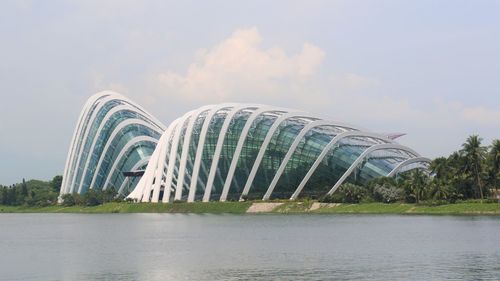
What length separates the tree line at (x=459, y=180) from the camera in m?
93.5

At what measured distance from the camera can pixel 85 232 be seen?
79.2 meters

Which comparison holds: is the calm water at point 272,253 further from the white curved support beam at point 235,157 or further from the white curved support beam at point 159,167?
the white curved support beam at point 159,167

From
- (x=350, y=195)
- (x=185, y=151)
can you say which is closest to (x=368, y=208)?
(x=350, y=195)

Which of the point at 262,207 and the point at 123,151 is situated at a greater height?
the point at 123,151

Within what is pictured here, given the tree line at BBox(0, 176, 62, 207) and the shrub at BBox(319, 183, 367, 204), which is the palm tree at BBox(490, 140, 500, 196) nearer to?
the shrub at BBox(319, 183, 367, 204)

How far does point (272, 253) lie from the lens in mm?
49656

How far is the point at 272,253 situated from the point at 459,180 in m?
51.8

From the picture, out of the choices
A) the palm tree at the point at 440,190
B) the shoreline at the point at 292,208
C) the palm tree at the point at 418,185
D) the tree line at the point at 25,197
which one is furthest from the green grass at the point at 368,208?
the tree line at the point at 25,197

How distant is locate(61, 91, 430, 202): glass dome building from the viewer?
127 metres

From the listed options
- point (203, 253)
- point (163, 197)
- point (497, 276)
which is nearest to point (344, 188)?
point (163, 197)

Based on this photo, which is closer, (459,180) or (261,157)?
(459,180)

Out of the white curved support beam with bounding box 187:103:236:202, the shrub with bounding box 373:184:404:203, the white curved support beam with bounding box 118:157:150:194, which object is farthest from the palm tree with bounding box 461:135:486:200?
the white curved support beam with bounding box 118:157:150:194

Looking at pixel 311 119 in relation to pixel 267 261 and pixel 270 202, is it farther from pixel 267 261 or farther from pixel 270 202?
pixel 267 261

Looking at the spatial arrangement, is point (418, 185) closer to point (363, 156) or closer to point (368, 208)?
point (368, 208)
